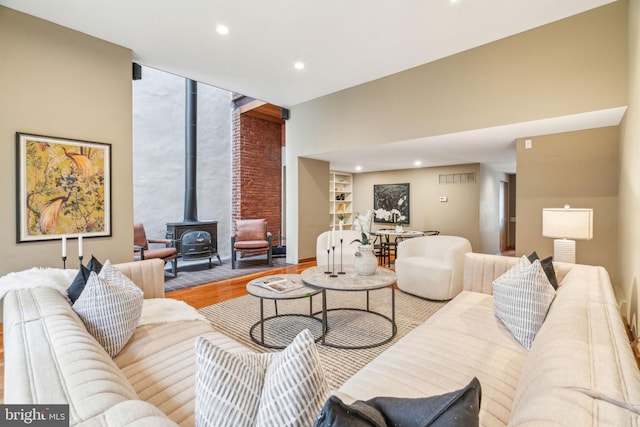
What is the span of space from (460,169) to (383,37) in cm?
402

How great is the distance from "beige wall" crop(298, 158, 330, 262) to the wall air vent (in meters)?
2.63

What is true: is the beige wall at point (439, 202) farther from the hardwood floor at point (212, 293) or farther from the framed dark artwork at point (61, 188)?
the framed dark artwork at point (61, 188)

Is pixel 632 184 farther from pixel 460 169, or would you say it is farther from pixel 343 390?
pixel 460 169

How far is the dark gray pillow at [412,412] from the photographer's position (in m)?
0.58

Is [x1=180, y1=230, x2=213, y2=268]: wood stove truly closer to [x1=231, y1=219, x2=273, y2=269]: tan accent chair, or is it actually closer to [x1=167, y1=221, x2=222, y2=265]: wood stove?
[x1=167, y1=221, x2=222, y2=265]: wood stove

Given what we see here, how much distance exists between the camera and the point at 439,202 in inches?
269

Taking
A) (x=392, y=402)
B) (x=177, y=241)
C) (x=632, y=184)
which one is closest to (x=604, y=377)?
(x=392, y=402)

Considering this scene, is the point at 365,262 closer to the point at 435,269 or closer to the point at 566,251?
the point at 435,269

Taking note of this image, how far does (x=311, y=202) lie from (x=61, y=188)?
12.9 ft

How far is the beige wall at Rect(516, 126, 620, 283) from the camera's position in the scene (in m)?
3.43

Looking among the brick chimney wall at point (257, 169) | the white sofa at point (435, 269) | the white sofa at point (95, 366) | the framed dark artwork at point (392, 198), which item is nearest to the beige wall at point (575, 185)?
the white sofa at point (435, 269)

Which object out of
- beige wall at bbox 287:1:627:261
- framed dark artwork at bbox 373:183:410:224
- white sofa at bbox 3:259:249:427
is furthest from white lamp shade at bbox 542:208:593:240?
framed dark artwork at bbox 373:183:410:224

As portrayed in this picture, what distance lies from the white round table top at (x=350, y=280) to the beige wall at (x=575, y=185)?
244 cm

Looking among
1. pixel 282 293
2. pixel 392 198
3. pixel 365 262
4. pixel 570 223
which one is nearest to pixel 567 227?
pixel 570 223
